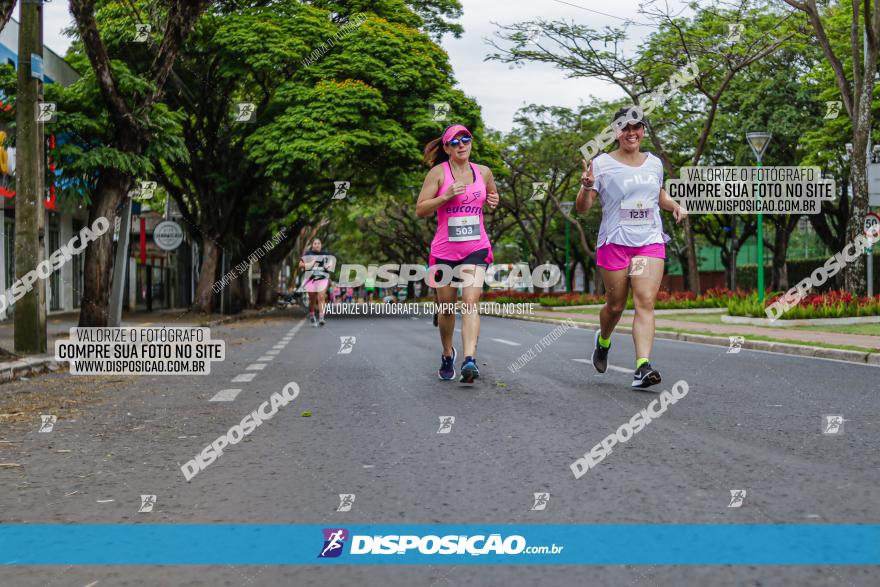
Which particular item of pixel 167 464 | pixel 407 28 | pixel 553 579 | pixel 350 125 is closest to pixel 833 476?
pixel 553 579

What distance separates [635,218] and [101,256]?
33.8 feet

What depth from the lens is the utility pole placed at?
39.4 ft

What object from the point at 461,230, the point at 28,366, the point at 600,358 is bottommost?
the point at 28,366

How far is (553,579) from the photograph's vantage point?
3.10 meters

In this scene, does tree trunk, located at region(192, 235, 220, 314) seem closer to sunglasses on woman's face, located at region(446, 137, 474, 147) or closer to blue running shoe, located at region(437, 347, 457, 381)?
blue running shoe, located at region(437, 347, 457, 381)

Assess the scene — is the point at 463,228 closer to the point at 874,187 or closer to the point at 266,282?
the point at 874,187

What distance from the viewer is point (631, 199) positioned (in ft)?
25.5

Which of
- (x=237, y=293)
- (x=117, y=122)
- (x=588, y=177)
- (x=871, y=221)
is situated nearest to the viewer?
(x=588, y=177)

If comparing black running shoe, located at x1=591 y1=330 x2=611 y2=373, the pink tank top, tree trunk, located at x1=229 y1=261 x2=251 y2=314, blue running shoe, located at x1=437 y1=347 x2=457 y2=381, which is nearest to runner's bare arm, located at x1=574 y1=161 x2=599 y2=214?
the pink tank top

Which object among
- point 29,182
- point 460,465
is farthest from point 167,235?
point 460,465

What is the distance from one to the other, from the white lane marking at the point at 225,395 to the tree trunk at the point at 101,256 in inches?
285

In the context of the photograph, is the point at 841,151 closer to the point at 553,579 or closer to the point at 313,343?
the point at 313,343

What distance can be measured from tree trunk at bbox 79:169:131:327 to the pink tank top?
8.38 m

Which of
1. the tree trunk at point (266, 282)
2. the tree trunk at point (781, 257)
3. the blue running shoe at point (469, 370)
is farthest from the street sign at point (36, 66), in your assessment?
the tree trunk at point (781, 257)
